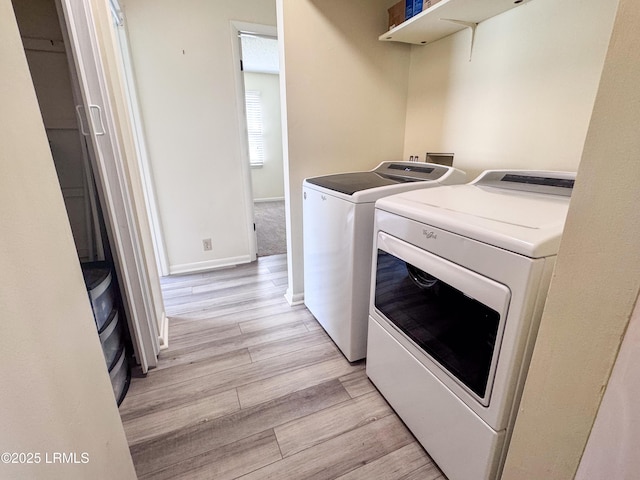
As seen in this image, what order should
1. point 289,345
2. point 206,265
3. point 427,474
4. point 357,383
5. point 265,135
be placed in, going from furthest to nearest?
point 265,135 → point 206,265 → point 289,345 → point 357,383 → point 427,474

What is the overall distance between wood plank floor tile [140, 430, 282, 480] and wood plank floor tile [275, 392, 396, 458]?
56mm

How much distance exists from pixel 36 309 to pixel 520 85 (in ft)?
6.32

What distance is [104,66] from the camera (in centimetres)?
129

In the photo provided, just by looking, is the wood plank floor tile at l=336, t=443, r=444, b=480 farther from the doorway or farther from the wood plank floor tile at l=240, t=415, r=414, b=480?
the doorway

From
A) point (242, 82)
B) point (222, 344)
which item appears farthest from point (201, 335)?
point (242, 82)

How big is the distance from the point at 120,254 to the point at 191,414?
813mm

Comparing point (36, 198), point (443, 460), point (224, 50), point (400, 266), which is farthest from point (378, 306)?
point (224, 50)

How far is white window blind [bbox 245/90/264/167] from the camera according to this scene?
214 inches

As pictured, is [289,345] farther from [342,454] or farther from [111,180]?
[111,180]

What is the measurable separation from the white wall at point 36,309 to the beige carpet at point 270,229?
102 inches

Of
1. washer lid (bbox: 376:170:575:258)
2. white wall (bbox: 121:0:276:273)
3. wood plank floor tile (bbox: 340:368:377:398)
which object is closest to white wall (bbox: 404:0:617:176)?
washer lid (bbox: 376:170:575:258)

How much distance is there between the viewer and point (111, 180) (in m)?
1.33

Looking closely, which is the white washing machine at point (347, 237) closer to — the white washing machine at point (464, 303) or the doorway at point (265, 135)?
the white washing machine at point (464, 303)

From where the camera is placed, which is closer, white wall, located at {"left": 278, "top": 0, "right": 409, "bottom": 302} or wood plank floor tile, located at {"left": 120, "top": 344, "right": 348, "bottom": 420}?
wood plank floor tile, located at {"left": 120, "top": 344, "right": 348, "bottom": 420}
